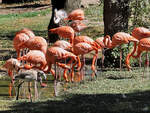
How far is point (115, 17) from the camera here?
39.1 feet

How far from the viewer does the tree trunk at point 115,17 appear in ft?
38.8

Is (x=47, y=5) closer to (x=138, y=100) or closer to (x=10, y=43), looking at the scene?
(x=10, y=43)

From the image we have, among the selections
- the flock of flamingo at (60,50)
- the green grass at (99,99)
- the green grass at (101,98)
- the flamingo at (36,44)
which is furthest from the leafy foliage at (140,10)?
the flamingo at (36,44)

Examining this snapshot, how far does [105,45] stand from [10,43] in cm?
644

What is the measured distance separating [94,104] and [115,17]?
5484mm

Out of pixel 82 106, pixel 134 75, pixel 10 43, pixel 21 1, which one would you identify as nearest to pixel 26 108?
pixel 82 106

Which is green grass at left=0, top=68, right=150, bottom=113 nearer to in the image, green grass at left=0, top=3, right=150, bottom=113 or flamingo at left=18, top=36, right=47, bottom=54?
green grass at left=0, top=3, right=150, bottom=113

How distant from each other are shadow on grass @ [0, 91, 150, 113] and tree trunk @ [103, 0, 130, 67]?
4145 mm

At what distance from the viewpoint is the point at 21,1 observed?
32469 millimetres

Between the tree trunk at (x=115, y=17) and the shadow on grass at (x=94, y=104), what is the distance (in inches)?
163

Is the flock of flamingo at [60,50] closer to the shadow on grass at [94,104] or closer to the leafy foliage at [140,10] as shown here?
the shadow on grass at [94,104]

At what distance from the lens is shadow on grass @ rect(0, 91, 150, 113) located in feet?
20.6

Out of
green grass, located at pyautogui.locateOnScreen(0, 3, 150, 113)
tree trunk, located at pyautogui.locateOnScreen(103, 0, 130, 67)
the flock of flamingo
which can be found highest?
tree trunk, located at pyautogui.locateOnScreen(103, 0, 130, 67)

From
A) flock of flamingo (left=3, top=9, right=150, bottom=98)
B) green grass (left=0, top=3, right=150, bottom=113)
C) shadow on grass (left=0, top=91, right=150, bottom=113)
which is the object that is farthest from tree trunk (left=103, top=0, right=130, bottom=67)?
shadow on grass (left=0, top=91, right=150, bottom=113)
